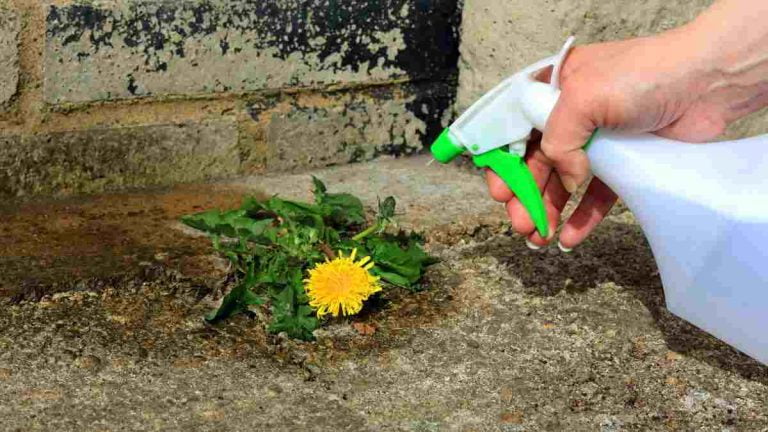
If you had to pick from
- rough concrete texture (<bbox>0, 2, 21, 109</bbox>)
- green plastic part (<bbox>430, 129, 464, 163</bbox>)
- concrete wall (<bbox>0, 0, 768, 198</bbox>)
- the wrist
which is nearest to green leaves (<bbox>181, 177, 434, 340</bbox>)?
green plastic part (<bbox>430, 129, 464, 163</bbox>)

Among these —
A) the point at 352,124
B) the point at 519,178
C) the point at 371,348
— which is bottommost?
the point at 371,348

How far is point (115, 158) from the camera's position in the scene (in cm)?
202

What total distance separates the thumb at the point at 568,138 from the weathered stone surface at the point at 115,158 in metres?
0.80

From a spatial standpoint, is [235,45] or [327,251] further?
[235,45]

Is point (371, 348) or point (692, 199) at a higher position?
point (692, 199)

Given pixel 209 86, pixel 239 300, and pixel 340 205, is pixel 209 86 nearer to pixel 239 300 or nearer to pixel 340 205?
pixel 340 205

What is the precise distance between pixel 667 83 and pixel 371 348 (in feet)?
1.70

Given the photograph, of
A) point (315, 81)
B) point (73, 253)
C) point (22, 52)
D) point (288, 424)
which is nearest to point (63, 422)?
point (288, 424)

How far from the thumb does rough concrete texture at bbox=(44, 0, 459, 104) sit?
2.47ft

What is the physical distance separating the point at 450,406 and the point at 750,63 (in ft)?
1.81

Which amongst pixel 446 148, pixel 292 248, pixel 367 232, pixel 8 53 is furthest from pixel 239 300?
pixel 8 53

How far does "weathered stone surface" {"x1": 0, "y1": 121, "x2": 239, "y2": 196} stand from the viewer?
77.4 inches

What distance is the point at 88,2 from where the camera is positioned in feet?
6.35

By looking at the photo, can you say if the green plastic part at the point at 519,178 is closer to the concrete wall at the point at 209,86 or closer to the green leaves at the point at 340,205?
the green leaves at the point at 340,205
